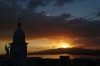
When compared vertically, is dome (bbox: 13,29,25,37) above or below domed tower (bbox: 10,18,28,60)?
above

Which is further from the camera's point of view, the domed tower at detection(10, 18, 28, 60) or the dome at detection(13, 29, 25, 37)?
the dome at detection(13, 29, 25, 37)

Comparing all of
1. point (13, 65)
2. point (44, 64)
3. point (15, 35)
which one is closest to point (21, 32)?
point (15, 35)

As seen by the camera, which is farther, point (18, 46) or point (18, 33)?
point (18, 33)

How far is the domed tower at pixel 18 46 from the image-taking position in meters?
48.8

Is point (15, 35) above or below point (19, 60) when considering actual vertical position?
above

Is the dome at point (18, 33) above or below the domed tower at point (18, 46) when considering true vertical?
above

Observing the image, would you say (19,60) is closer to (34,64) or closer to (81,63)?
(34,64)

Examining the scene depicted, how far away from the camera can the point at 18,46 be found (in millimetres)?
48938

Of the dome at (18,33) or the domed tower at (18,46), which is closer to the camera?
the domed tower at (18,46)

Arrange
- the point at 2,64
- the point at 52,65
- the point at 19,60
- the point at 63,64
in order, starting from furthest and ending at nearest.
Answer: the point at 52,65 < the point at 63,64 < the point at 19,60 < the point at 2,64

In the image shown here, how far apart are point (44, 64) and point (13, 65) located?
50.7 m

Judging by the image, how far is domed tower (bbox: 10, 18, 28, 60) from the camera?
48781 mm

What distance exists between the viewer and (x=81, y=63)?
85.4m

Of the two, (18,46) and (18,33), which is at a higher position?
(18,33)
